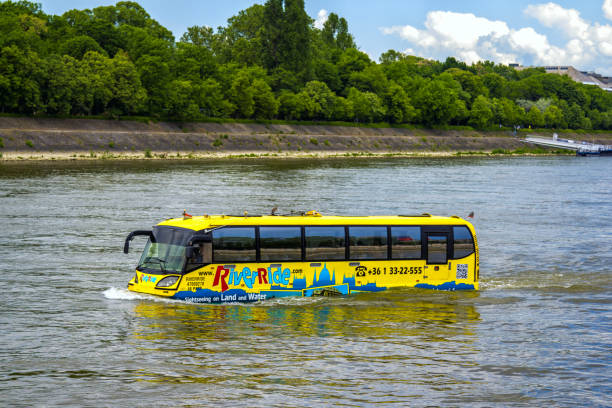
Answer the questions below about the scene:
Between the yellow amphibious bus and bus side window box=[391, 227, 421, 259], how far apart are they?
0.03 m

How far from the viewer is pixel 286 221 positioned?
23.5 meters

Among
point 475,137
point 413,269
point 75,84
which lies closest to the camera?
point 413,269

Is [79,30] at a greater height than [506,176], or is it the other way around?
[79,30]

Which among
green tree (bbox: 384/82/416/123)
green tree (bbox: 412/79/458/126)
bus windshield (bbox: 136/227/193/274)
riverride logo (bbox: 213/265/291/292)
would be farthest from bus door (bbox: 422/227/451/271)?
green tree (bbox: 412/79/458/126)

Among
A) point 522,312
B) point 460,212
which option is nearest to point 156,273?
point 522,312

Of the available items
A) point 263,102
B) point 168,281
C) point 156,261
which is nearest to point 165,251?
point 156,261

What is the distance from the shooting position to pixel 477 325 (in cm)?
2184

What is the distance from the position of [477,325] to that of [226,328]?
739 centimetres

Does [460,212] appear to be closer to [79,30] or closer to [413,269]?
[413,269]

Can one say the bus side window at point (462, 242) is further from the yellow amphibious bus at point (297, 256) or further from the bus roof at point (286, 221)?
the bus roof at point (286, 221)

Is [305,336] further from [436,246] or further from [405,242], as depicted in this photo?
[436,246]

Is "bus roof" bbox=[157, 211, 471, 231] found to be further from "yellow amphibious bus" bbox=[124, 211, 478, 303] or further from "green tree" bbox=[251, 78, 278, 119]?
"green tree" bbox=[251, 78, 278, 119]

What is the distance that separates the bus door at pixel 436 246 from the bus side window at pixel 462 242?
256mm

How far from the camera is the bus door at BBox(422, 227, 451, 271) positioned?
25.3 meters
